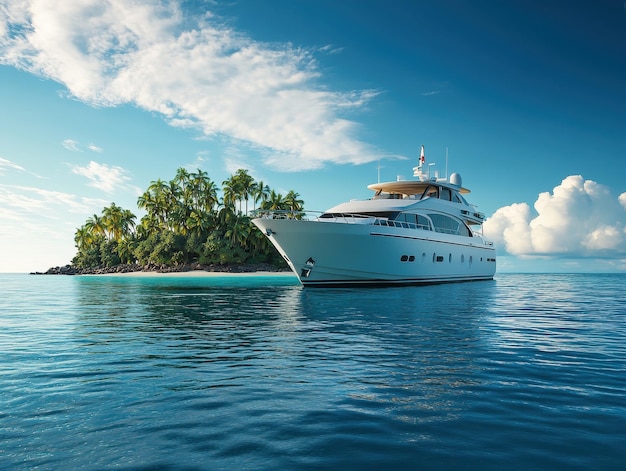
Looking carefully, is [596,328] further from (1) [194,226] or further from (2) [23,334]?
(1) [194,226]

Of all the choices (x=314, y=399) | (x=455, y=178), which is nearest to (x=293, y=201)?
(x=455, y=178)

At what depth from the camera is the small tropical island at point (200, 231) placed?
62.2 metres

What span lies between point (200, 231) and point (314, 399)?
199 feet

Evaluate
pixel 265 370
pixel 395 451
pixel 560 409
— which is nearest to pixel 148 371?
pixel 265 370

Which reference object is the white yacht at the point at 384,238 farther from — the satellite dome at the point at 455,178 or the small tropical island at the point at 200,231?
the small tropical island at the point at 200,231

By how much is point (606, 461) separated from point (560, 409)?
1355mm

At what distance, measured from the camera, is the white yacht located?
77.8 feet

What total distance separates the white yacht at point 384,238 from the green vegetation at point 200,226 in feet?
108

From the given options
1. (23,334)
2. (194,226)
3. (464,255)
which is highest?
(194,226)

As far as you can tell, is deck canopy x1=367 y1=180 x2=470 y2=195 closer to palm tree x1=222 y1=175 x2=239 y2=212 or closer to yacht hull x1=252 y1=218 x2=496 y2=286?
yacht hull x1=252 y1=218 x2=496 y2=286

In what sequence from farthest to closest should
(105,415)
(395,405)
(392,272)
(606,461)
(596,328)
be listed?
(392,272) → (596,328) → (395,405) → (105,415) → (606,461)

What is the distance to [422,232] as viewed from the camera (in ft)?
89.7

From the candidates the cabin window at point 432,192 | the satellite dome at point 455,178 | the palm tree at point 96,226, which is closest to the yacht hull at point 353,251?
the cabin window at point 432,192

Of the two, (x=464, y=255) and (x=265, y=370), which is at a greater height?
(x=464, y=255)
